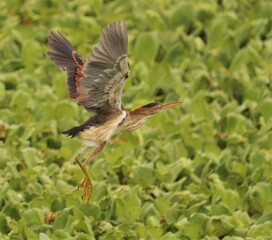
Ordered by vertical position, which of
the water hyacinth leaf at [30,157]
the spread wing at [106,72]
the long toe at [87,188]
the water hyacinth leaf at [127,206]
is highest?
the spread wing at [106,72]

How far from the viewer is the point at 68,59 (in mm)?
7590

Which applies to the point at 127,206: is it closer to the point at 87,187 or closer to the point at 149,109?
the point at 87,187

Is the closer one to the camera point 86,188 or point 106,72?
point 106,72

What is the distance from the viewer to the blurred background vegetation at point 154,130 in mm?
7691

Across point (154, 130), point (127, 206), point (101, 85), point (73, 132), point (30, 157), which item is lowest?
point (127, 206)

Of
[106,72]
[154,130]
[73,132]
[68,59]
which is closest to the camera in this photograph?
[106,72]

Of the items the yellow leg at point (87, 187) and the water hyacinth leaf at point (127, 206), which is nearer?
the yellow leg at point (87, 187)

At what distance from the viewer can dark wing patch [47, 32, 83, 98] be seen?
7.41 metres

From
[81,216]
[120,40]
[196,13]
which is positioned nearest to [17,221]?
[81,216]

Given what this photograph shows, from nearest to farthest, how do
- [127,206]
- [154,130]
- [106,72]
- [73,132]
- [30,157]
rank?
[106,72] → [73,132] → [127,206] → [30,157] → [154,130]

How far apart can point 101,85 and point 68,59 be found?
649mm

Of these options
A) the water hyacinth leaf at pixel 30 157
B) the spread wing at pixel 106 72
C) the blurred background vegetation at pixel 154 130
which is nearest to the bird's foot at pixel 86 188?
the blurred background vegetation at pixel 154 130

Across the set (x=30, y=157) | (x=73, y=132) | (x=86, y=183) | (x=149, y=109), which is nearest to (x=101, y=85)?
(x=73, y=132)

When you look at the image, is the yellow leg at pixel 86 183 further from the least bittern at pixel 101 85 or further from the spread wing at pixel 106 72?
the spread wing at pixel 106 72
